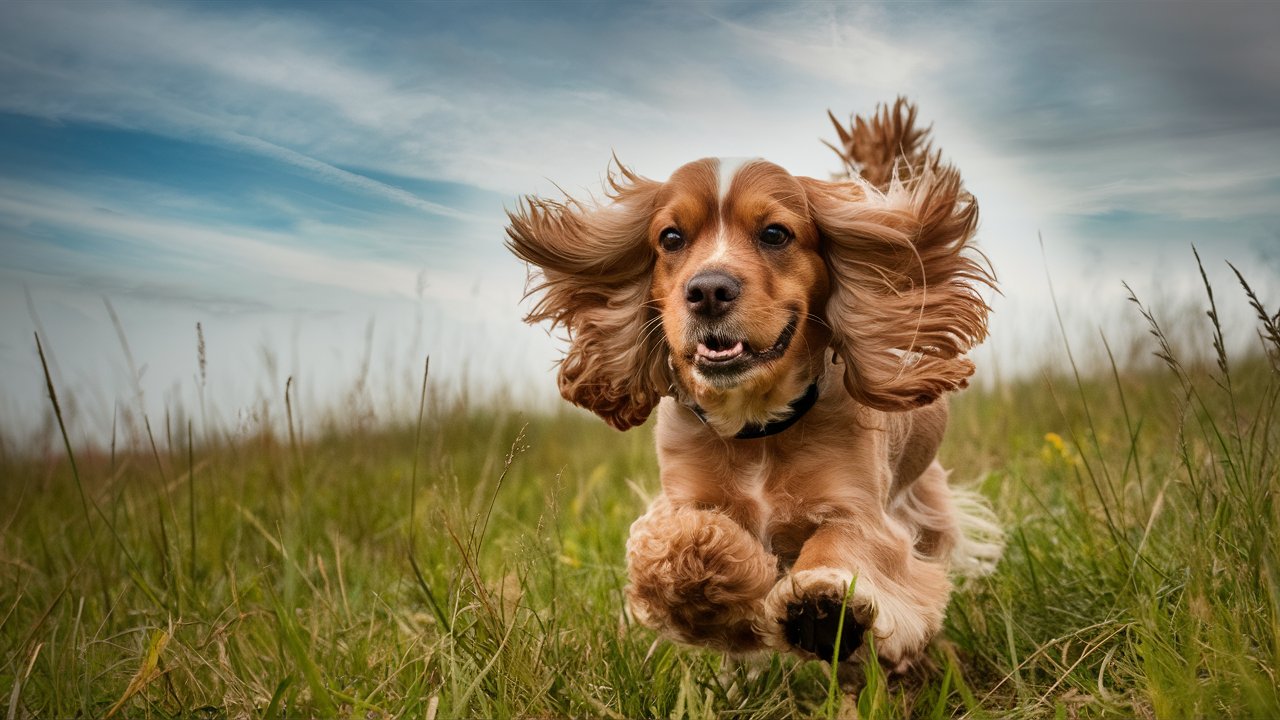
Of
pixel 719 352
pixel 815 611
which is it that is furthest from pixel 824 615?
pixel 719 352

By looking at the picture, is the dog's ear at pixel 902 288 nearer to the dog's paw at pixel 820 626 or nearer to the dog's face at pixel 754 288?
the dog's face at pixel 754 288

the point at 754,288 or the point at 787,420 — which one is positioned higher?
the point at 754,288

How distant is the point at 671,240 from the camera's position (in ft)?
9.67

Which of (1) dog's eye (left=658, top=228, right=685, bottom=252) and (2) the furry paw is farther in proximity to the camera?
(1) dog's eye (left=658, top=228, right=685, bottom=252)

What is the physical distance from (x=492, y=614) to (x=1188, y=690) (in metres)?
1.50

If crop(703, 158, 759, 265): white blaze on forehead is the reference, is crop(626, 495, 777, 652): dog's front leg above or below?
below

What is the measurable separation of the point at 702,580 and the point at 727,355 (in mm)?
576

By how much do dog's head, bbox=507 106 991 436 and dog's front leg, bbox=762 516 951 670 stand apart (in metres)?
0.39

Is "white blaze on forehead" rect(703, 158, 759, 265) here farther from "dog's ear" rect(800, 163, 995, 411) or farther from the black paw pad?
the black paw pad

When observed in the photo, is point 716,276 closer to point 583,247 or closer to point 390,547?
point 583,247

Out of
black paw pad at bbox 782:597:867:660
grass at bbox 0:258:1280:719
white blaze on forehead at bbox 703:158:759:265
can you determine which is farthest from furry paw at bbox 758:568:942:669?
white blaze on forehead at bbox 703:158:759:265

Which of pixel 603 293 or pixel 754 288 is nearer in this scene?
pixel 754 288

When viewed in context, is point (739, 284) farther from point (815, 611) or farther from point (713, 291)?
point (815, 611)

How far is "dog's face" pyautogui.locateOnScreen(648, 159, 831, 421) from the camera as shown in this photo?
2.60 m
